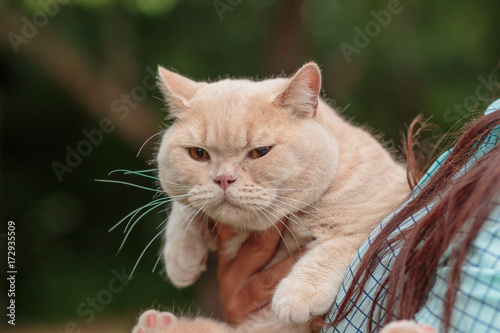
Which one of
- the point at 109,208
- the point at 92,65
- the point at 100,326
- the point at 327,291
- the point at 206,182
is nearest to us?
the point at 327,291

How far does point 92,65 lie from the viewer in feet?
15.0

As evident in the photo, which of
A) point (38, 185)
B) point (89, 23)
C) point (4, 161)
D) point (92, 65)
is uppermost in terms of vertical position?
point (89, 23)

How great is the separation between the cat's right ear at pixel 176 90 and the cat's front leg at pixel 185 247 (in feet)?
1.25

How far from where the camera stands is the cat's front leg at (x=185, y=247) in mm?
2049

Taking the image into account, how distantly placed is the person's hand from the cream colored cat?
7 centimetres

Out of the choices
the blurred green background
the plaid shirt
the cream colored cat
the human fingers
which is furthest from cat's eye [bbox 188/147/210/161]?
the blurred green background

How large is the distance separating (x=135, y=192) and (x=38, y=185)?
3.14 feet

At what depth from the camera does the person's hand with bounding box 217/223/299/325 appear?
6.14 feet

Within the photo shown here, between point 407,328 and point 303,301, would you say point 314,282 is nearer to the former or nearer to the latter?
point 303,301

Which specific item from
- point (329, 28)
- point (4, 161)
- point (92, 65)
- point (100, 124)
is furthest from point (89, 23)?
point (329, 28)

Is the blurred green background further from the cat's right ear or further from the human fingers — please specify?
the human fingers

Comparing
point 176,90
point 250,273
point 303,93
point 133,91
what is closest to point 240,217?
point 250,273

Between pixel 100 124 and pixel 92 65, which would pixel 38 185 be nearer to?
pixel 100 124

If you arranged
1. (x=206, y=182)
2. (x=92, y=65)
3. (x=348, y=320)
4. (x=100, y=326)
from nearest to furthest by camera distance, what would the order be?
1. (x=348, y=320)
2. (x=206, y=182)
3. (x=92, y=65)
4. (x=100, y=326)
